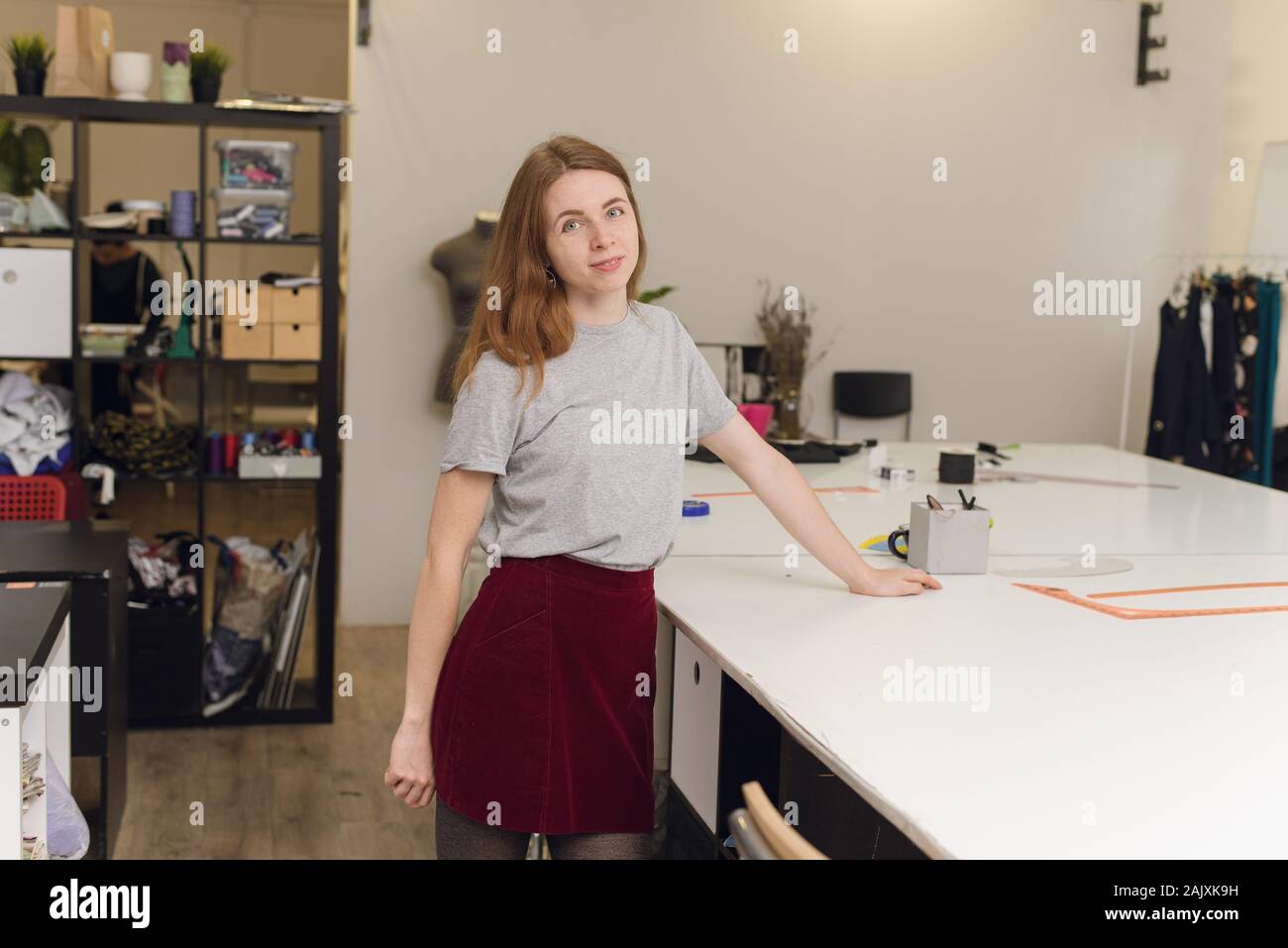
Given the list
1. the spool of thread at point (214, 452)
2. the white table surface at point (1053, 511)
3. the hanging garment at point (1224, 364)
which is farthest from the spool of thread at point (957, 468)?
the hanging garment at point (1224, 364)

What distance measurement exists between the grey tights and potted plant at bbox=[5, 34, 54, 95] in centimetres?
291

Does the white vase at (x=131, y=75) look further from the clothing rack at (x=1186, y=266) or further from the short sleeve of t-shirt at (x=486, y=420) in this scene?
the clothing rack at (x=1186, y=266)

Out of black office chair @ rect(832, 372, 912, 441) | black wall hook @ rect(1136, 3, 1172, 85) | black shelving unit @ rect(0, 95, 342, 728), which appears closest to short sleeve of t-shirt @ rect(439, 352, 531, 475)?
black shelving unit @ rect(0, 95, 342, 728)

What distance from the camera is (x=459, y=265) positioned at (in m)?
5.02

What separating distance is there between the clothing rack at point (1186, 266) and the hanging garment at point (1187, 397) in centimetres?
14

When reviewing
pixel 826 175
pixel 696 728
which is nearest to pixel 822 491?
pixel 696 728

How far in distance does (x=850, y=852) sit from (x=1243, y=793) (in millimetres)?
882

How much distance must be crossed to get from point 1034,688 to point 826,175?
165 inches

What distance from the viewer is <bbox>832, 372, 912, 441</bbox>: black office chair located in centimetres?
577

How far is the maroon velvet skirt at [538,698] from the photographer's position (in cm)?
177

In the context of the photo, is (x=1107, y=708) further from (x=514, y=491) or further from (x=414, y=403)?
(x=414, y=403)

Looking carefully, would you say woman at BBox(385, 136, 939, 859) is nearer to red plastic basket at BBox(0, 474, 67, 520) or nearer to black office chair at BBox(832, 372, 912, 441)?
red plastic basket at BBox(0, 474, 67, 520)

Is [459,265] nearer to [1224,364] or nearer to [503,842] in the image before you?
[1224,364]

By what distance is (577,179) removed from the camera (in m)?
1.77
